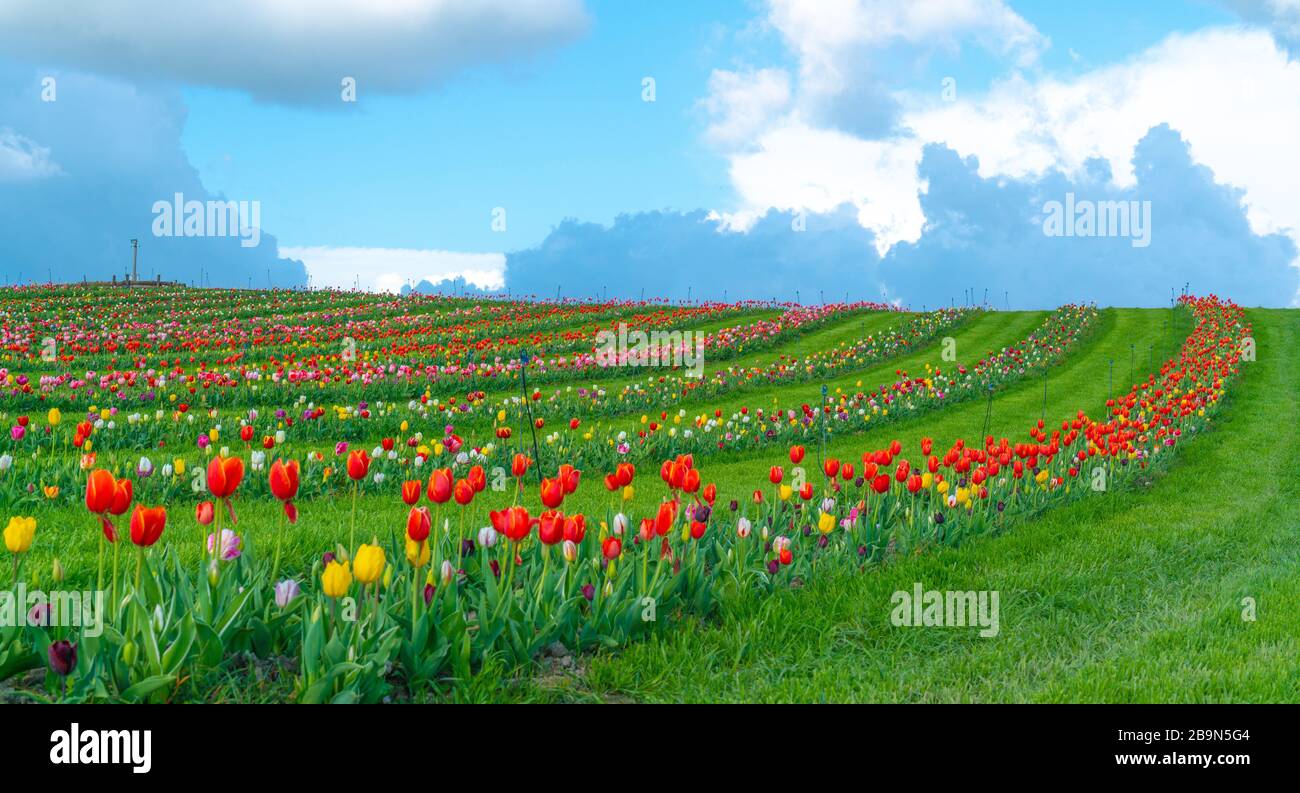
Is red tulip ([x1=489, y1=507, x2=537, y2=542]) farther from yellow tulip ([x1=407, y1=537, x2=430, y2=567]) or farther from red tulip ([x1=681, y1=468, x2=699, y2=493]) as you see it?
red tulip ([x1=681, y1=468, x2=699, y2=493])

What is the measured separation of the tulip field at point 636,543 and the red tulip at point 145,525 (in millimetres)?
14

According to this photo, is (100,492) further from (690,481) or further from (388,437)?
(388,437)

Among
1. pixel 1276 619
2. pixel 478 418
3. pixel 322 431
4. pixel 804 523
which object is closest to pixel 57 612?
pixel 804 523

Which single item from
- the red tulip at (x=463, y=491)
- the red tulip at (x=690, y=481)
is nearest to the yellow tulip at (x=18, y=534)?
the red tulip at (x=463, y=491)

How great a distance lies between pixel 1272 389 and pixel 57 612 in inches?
860

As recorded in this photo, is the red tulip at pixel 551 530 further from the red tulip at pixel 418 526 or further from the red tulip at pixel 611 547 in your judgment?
the red tulip at pixel 418 526

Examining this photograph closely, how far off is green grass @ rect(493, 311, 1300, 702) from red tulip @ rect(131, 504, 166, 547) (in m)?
1.81

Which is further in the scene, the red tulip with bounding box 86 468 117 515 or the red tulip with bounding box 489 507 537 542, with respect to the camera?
the red tulip with bounding box 489 507 537 542

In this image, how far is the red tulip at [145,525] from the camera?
3662 mm

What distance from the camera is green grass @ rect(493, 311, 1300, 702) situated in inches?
177

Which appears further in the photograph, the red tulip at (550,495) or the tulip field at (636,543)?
the red tulip at (550,495)

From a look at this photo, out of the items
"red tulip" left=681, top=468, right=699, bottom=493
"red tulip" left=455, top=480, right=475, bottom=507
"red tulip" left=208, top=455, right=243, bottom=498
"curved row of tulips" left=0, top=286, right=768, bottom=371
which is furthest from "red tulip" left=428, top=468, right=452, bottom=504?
"curved row of tulips" left=0, top=286, right=768, bottom=371

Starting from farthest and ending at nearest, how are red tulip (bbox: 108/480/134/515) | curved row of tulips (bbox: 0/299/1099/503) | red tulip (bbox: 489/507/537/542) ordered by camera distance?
1. curved row of tulips (bbox: 0/299/1099/503)
2. red tulip (bbox: 489/507/537/542)
3. red tulip (bbox: 108/480/134/515)

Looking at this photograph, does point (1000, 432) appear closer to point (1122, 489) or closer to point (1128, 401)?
point (1128, 401)
